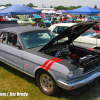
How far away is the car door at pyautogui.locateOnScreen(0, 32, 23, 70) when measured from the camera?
3.88 meters

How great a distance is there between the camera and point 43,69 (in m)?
3.20

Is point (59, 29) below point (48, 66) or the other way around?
the other way around

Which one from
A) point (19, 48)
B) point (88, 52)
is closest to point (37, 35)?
point (19, 48)

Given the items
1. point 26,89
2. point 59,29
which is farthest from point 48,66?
point 59,29

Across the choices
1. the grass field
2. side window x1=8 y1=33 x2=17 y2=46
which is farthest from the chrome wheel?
side window x1=8 y1=33 x2=17 y2=46

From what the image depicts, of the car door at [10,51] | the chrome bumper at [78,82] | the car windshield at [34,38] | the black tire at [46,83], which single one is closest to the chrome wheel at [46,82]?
the black tire at [46,83]

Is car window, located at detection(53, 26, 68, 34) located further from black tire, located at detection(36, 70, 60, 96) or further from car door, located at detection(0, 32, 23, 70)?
black tire, located at detection(36, 70, 60, 96)

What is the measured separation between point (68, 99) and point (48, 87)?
563 mm

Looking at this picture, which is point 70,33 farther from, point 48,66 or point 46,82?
point 46,82

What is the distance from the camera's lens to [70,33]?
377cm

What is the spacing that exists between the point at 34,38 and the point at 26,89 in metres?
1.59

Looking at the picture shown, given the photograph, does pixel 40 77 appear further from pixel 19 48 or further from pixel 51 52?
pixel 19 48

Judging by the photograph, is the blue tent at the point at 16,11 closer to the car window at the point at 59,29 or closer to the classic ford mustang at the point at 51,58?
the car window at the point at 59,29

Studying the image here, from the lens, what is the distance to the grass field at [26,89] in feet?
10.6
